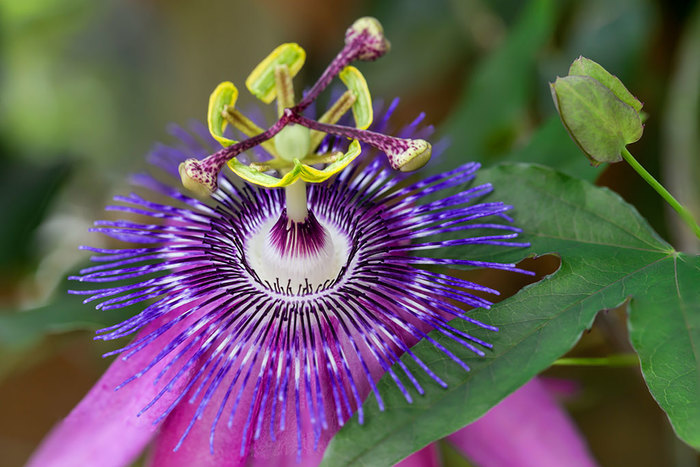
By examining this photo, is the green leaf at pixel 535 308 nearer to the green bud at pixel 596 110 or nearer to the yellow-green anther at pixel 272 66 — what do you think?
the green bud at pixel 596 110

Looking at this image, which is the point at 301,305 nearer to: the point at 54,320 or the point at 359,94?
the point at 359,94

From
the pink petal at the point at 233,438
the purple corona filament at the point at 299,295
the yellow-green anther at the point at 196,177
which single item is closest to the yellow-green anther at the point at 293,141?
the purple corona filament at the point at 299,295

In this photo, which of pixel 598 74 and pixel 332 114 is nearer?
pixel 598 74

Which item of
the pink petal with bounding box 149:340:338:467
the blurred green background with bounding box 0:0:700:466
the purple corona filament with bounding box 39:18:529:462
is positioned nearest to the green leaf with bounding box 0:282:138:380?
the blurred green background with bounding box 0:0:700:466

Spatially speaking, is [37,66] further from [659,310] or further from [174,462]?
[659,310]

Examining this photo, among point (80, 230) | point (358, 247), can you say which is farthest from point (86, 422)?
point (80, 230)

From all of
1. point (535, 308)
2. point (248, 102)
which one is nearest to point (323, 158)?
point (535, 308)
